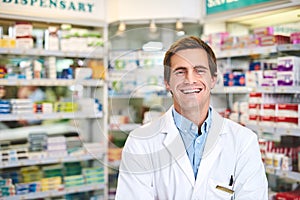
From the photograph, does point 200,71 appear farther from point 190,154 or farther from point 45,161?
point 45,161

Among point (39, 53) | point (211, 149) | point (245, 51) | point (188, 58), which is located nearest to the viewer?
point (188, 58)

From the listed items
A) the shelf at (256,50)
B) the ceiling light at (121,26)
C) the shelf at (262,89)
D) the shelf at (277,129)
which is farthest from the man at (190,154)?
the ceiling light at (121,26)

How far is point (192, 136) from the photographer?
1.70 m

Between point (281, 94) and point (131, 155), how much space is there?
1.94 meters

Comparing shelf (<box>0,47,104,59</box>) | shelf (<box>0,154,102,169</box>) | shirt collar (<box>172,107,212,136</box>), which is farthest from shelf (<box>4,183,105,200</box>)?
shirt collar (<box>172,107,212,136</box>)

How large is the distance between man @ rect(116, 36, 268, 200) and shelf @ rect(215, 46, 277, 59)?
1.52 metres

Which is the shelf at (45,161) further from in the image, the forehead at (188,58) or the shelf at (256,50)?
the forehead at (188,58)

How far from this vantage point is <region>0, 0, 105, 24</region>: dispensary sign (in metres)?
3.13

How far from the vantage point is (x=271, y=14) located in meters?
3.21

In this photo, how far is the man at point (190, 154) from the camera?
62.1 inches

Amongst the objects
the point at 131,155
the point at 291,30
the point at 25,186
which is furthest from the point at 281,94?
the point at 25,186

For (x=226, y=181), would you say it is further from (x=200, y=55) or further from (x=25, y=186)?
(x=25, y=186)

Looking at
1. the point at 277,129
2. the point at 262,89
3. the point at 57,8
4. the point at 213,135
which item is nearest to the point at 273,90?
the point at 262,89

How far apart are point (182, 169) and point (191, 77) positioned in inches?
15.2
